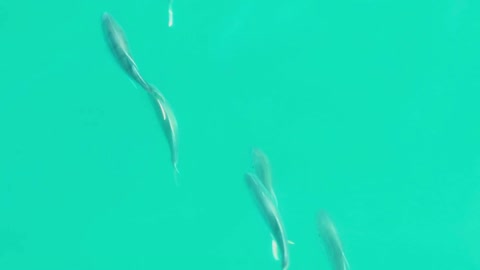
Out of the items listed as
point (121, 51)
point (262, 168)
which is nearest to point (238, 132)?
point (262, 168)

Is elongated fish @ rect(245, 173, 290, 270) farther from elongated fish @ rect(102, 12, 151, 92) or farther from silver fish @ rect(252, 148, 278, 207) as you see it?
elongated fish @ rect(102, 12, 151, 92)

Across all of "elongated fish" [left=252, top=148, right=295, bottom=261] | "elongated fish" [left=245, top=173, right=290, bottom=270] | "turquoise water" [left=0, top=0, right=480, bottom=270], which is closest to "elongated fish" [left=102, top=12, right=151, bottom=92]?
"elongated fish" [left=245, top=173, right=290, bottom=270]

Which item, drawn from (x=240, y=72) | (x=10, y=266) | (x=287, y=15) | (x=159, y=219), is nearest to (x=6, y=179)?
(x=10, y=266)

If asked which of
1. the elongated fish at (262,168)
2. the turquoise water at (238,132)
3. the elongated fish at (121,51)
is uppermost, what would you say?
the turquoise water at (238,132)

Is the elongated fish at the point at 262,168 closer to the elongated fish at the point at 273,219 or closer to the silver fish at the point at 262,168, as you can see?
the silver fish at the point at 262,168

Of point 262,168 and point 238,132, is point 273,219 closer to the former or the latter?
point 262,168

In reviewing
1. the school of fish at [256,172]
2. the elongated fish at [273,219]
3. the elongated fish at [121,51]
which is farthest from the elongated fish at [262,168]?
the elongated fish at [121,51]
